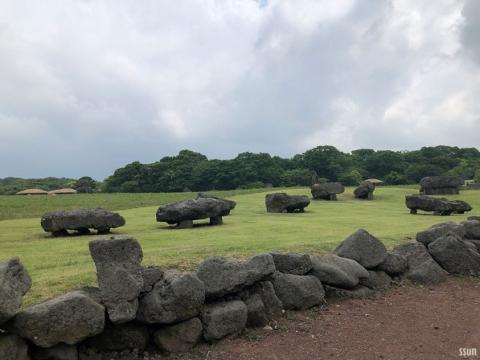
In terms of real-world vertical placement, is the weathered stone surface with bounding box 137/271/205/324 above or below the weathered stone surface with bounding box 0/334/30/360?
above

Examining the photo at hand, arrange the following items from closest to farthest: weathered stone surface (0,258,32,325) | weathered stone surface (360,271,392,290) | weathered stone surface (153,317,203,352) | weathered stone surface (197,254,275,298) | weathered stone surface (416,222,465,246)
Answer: weathered stone surface (0,258,32,325)
weathered stone surface (153,317,203,352)
weathered stone surface (197,254,275,298)
weathered stone surface (360,271,392,290)
weathered stone surface (416,222,465,246)

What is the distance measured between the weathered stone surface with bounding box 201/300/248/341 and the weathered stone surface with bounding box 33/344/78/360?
236 centimetres

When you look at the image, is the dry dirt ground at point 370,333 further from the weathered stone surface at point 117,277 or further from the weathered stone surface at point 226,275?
the weathered stone surface at point 117,277

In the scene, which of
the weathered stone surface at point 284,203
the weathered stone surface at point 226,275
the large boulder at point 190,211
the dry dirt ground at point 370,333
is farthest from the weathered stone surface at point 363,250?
the weathered stone surface at point 284,203

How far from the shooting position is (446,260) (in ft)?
45.9

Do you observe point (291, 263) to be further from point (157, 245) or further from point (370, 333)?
point (157, 245)

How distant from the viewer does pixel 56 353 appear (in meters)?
7.46

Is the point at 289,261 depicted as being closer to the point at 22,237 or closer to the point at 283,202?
the point at 22,237

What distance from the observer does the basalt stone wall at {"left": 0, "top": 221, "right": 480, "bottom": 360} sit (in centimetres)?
721

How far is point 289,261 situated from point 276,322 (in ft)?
5.47

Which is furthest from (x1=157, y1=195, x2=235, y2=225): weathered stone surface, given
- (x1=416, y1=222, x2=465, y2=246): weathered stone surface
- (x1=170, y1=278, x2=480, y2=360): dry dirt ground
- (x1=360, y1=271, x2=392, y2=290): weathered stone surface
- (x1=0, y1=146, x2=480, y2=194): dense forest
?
(x1=0, y1=146, x2=480, y2=194): dense forest

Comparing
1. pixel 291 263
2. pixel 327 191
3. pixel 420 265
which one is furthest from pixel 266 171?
pixel 291 263

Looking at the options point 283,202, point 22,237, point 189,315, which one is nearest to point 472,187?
point 283,202

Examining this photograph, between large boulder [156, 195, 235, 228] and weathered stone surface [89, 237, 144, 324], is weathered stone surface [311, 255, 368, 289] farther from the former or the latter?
large boulder [156, 195, 235, 228]
